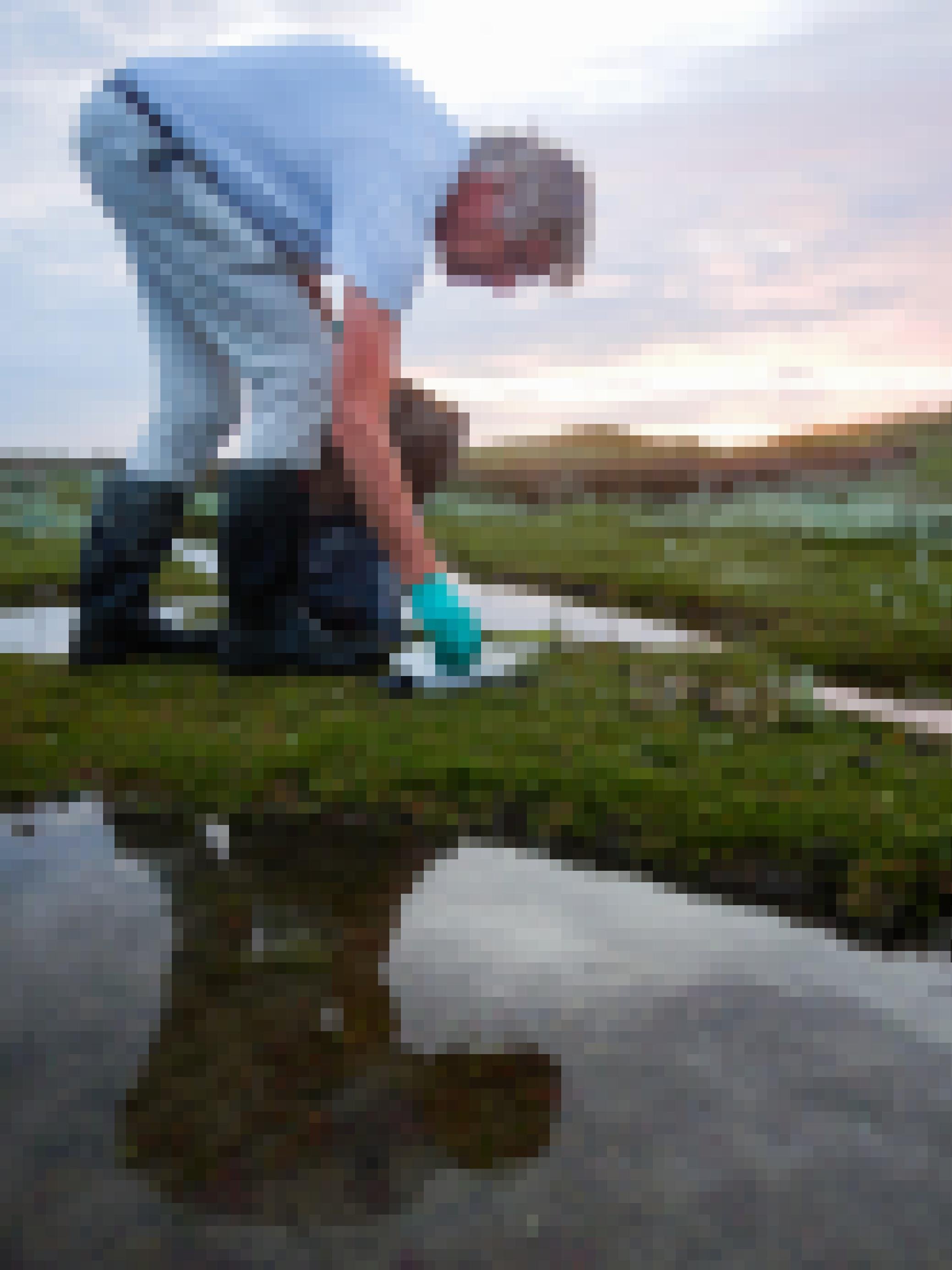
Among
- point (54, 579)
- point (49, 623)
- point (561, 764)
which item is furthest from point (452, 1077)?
point (54, 579)

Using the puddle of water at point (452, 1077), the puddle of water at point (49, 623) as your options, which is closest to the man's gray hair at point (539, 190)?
the puddle of water at point (49, 623)

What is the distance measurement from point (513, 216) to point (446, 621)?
1111 mm

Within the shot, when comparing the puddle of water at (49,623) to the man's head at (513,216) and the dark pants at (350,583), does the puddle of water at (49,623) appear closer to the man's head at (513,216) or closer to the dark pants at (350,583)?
the dark pants at (350,583)

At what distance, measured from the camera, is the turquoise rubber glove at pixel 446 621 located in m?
2.75

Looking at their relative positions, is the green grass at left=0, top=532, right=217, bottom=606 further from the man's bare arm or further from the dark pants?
the man's bare arm

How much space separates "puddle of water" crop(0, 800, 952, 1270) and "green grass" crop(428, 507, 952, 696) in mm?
1913

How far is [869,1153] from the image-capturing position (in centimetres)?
109

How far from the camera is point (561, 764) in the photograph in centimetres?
225

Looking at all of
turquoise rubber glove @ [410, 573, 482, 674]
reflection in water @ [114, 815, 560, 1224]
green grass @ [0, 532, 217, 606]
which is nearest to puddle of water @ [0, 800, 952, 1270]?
reflection in water @ [114, 815, 560, 1224]

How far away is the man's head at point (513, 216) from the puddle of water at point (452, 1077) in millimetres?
1969

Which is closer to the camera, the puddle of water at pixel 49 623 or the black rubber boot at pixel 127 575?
the black rubber boot at pixel 127 575

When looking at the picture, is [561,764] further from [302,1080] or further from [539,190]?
[539,190]

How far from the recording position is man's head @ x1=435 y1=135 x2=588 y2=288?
3.10 meters

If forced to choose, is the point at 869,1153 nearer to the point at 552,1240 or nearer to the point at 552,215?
the point at 552,1240
